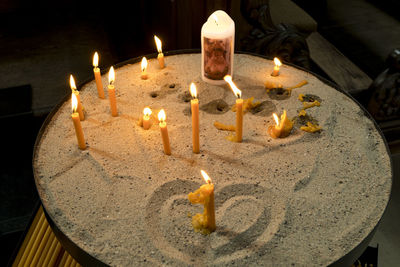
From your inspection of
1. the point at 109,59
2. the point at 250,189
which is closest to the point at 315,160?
the point at 250,189

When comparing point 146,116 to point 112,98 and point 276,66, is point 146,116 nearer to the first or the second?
point 112,98

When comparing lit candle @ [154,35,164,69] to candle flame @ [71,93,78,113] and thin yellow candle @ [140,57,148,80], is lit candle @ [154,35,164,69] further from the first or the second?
candle flame @ [71,93,78,113]

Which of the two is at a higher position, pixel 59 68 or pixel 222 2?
Result: pixel 222 2

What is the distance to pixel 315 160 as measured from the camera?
52.2 inches

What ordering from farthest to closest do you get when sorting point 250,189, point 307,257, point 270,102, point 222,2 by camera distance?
point 222,2 → point 270,102 → point 250,189 → point 307,257

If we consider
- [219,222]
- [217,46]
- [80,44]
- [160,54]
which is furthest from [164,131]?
[80,44]

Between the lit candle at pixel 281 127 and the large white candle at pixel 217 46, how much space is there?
1.10ft

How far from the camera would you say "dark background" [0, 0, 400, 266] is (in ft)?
7.54

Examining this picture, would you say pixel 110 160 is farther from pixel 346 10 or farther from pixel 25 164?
pixel 346 10

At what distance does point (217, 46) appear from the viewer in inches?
62.2

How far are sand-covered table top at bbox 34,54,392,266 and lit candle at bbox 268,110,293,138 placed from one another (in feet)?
0.07

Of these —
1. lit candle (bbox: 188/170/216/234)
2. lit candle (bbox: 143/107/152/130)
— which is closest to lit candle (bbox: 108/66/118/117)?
lit candle (bbox: 143/107/152/130)

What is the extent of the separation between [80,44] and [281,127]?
89.7 inches

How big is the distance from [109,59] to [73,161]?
73.4 inches
